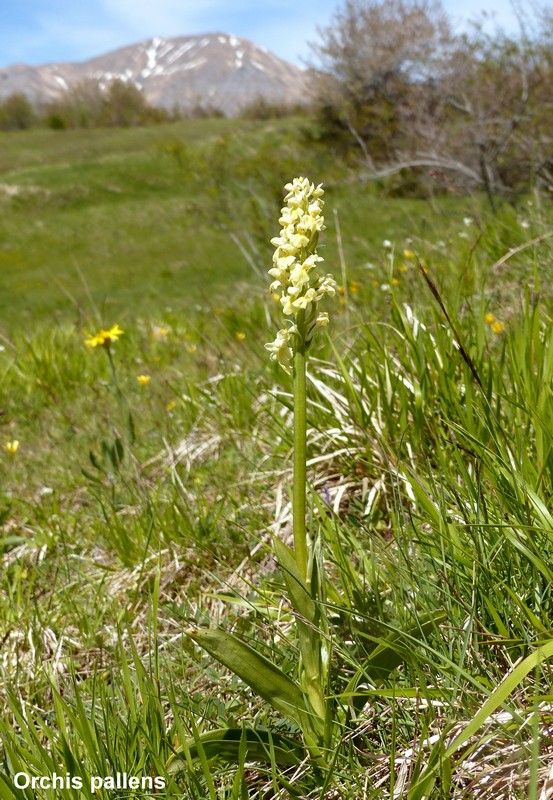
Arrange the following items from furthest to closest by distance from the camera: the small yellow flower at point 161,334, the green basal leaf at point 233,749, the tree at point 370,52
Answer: the tree at point 370,52 < the small yellow flower at point 161,334 < the green basal leaf at point 233,749

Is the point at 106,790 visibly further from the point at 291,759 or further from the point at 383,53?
the point at 383,53

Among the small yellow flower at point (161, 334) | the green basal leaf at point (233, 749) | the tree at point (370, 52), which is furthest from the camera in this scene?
the tree at point (370, 52)

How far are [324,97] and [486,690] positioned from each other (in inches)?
960

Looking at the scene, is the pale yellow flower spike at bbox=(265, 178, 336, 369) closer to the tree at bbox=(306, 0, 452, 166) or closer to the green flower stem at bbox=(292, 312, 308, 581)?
the green flower stem at bbox=(292, 312, 308, 581)

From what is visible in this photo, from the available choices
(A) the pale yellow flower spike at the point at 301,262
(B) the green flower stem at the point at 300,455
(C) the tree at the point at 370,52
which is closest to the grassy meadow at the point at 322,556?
(B) the green flower stem at the point at 300,455

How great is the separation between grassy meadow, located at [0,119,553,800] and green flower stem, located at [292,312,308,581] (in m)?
0.11

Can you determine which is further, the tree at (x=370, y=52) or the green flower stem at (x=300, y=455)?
the tree at (x=370, y=52)

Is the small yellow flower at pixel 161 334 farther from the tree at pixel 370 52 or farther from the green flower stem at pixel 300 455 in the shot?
the tree at pixel 370 52

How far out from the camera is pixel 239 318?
467cm

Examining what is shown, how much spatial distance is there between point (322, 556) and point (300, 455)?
8.1 inches

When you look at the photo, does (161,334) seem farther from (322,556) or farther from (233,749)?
(233,749)

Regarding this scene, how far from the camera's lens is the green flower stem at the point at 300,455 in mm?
1188

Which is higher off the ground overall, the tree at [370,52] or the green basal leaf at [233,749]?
the tree at [370,52]

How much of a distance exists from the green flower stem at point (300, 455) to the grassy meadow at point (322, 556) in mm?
109
